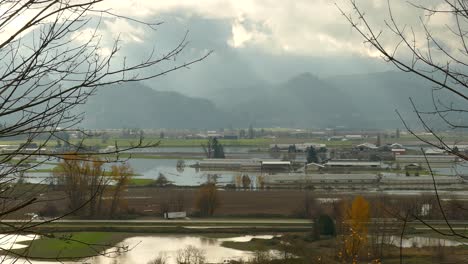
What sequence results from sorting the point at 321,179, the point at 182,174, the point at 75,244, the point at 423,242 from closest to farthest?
the point at 75,244
the point at 423,242
the point at 321,179
the point at 182,174

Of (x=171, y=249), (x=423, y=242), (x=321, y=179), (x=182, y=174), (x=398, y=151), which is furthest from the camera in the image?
(x=398, y=151)

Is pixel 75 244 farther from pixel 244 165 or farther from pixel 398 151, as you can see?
pixel 398 151

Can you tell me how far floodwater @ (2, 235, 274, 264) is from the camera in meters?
10.3

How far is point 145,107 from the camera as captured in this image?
119500 millimetres

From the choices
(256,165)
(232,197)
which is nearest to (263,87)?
(256,165)

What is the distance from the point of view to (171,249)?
11.2 m

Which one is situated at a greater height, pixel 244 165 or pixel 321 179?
pixel 244 165

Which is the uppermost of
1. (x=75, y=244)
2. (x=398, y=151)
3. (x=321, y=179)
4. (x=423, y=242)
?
(x=398, y=151)

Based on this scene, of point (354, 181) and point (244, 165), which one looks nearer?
point (354, 181)

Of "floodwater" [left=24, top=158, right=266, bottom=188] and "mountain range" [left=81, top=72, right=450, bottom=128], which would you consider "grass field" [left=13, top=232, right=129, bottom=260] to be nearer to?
"floodwater" [left=24, top=158, right=266, bottom=188]

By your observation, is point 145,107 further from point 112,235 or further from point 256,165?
point 112,235

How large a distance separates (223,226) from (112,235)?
2907 mm

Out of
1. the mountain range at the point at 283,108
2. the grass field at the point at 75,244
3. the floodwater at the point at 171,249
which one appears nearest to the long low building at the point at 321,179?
the floodwater at the point at 171,249

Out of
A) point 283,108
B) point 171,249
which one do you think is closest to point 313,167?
point 171,249
